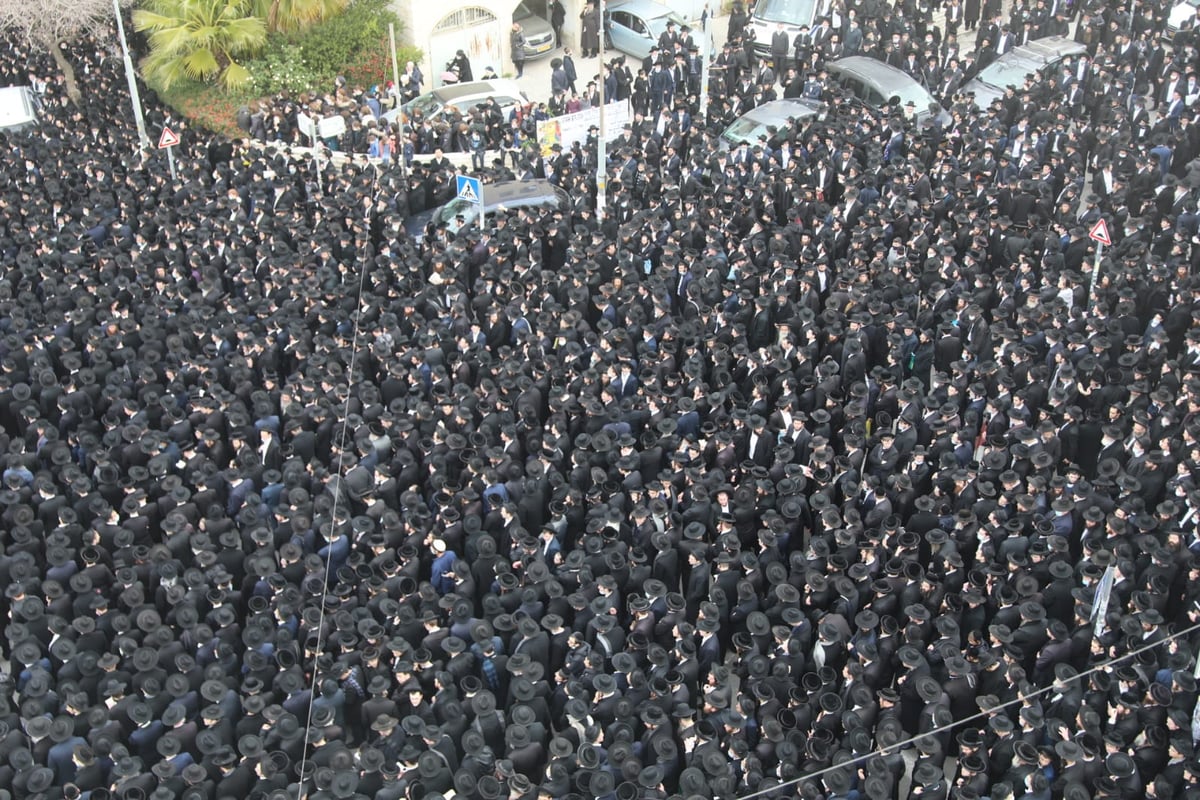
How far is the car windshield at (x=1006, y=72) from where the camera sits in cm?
2119

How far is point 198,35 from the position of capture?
22.4 m

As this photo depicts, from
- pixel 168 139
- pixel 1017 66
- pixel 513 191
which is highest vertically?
pixel 168 139

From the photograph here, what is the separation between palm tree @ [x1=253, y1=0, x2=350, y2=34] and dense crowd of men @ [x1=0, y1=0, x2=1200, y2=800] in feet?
17.3

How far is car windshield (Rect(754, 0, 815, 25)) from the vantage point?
24.2 meters

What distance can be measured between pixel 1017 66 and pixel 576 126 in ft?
23.9

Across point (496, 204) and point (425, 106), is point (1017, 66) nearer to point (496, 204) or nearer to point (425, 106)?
point (496, 204)

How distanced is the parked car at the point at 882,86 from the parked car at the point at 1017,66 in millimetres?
775

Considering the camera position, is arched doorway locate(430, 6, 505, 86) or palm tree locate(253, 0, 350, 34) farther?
arched doorway locate(430, 6, 505, 86)

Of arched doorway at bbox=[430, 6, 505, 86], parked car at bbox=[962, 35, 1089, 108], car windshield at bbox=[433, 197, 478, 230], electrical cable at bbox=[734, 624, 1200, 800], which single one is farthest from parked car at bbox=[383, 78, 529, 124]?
electrical cable at bbox=[734, 624, 1200, 800]

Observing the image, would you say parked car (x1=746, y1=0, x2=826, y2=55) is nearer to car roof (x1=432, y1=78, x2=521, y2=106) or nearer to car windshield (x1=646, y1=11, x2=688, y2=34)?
car windshield (x1=646, y1=11, x2=688, y2=34)

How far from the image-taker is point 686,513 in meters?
11.7

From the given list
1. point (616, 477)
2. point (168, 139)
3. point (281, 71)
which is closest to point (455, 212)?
point (168, 139)

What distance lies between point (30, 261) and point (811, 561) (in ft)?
33.1

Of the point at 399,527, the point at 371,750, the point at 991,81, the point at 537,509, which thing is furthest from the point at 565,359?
the point at 991,81
